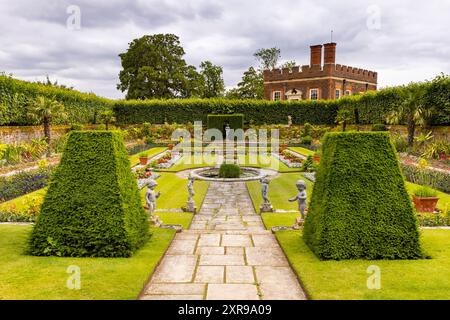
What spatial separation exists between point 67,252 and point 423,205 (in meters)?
8.60

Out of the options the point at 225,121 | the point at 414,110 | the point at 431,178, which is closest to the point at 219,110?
the point at 225,121

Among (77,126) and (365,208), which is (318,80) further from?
(365,208)

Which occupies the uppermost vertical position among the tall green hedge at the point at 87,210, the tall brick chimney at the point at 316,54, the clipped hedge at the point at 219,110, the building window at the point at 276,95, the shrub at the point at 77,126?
the tall brick chimney at the point at 316,54

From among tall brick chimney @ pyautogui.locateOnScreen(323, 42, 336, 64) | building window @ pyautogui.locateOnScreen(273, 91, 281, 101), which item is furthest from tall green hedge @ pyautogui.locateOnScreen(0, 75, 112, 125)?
tall brick chimney @ pyautogui.locateOnScreen(323, 42, 336, 64)

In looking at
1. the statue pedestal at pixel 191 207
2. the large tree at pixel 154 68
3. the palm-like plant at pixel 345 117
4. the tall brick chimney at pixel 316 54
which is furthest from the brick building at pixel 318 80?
the statue pedestal at pixel 191 207

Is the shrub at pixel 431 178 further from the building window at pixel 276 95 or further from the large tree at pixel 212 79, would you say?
the large tree at pixel 212 79

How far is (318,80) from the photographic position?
44094 millimetres

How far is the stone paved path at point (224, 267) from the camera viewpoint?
4656mm

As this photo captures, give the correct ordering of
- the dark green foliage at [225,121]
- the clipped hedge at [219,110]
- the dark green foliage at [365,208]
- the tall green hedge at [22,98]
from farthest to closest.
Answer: the clipped hedge at [219,110]
the dark green foliage at [225,121]
the tall green hedge at [22,98]
the dark green foliage at [365,208]

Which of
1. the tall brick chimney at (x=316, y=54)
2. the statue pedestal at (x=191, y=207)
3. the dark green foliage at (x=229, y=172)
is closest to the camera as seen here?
the statue pedestal at (x=191, y=207)

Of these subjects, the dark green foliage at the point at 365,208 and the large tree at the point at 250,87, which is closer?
the dark green foliage at the point at 365,208

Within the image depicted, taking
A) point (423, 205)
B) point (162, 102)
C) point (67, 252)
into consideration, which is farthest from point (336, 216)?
point (162, 102)

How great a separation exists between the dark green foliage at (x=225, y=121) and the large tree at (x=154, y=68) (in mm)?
14657
